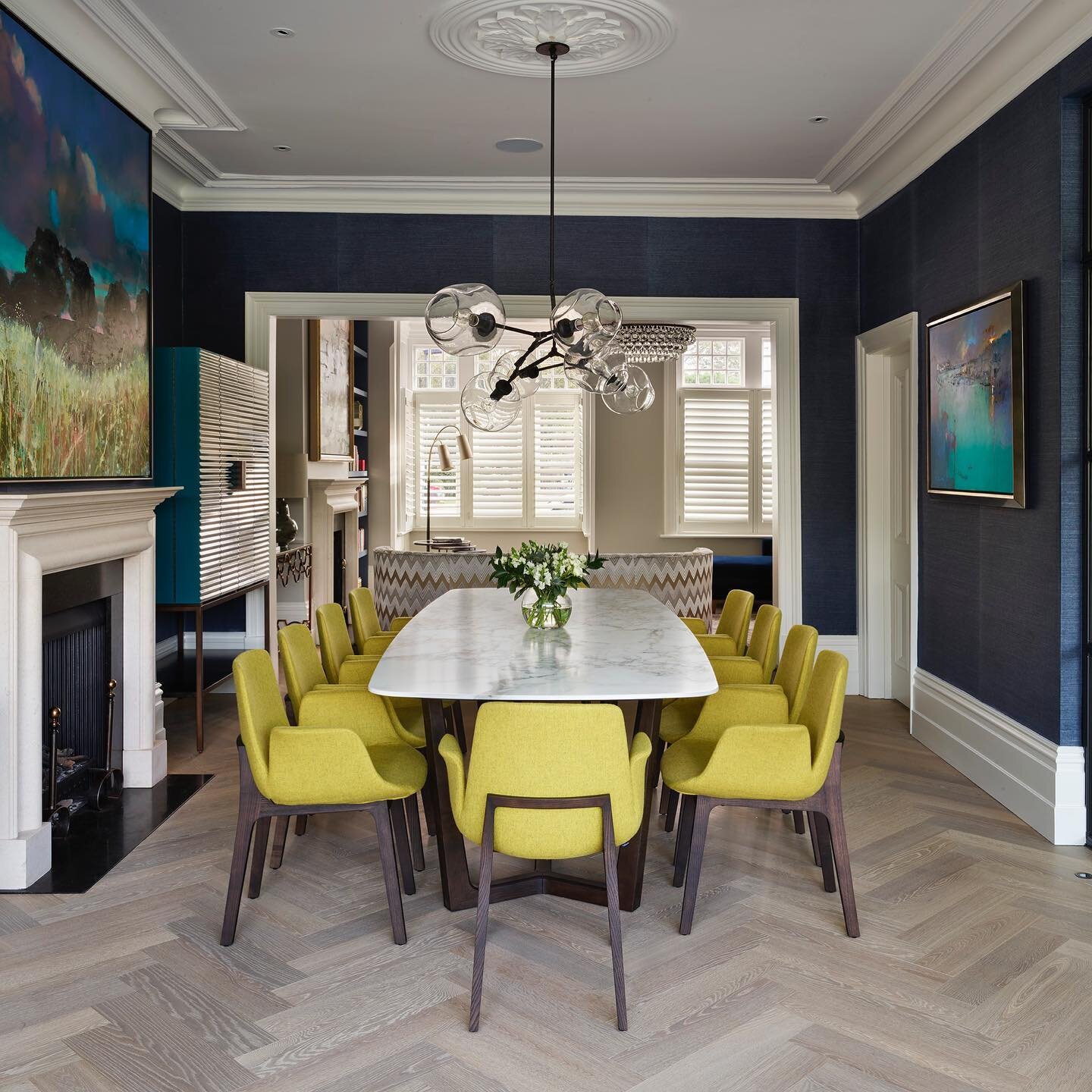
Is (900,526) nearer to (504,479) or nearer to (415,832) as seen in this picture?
(415,832)

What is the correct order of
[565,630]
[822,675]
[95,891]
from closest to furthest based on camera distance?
[822,675] → [95,891] → [565,630]

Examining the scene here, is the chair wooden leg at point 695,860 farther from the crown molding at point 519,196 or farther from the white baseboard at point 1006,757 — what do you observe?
the crown molding at point 519,196

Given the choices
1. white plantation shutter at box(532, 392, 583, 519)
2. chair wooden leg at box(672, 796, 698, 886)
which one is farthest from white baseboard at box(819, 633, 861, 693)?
white plantation shutter at box(532, 392, 583, 519)

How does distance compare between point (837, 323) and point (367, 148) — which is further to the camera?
point (837, 323)

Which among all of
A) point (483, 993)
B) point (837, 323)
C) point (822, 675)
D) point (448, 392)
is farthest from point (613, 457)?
point (483, 993)

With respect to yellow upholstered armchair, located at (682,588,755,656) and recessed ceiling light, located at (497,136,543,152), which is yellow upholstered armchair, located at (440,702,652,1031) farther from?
recessed ceiling light, located at (497,136,543,152)

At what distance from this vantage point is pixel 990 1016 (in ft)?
8.43

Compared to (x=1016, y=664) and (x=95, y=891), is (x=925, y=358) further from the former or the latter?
(x=95, y=891)

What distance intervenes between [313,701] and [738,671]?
157 cm

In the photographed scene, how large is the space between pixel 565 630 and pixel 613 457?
7205 millimetres

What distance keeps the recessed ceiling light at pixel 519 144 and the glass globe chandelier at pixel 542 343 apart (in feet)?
1.85

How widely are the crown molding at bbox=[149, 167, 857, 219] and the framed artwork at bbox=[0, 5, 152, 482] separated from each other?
1543 mm

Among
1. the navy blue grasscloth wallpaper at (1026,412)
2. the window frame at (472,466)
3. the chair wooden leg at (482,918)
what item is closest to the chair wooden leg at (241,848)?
the chair wooden leg at (482,918)

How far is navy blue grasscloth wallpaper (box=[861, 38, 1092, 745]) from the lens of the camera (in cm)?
383
